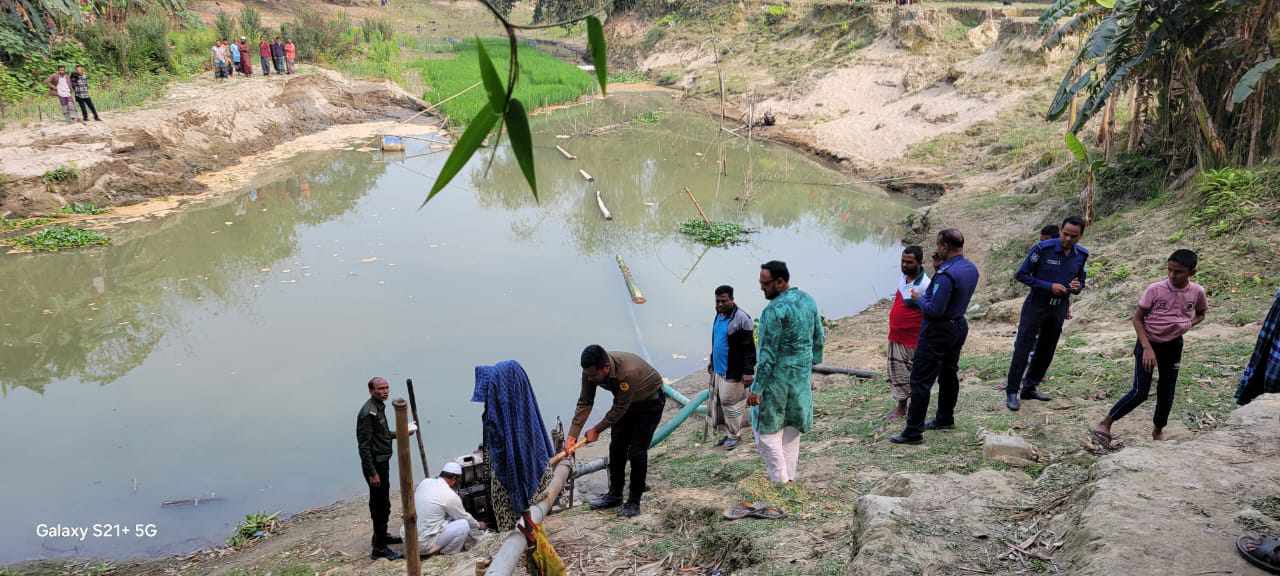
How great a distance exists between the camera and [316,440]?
7.05m

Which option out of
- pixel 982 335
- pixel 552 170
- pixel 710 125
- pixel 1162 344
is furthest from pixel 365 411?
pixel 710 125

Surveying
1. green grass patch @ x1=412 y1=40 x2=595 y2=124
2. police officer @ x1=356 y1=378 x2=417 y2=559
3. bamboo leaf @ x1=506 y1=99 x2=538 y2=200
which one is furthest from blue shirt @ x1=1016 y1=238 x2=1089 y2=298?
green grass patch @ x1=412 y1=40 x2=595 y2=124

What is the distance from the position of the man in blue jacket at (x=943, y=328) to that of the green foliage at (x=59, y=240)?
1221 cm

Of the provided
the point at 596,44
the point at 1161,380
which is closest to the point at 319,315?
the point at 1161,380

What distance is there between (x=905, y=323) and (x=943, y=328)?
0.62 meters

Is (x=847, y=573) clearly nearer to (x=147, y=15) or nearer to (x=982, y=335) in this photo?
→ (x=982, y=335)

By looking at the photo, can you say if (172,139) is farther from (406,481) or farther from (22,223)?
(406,481)

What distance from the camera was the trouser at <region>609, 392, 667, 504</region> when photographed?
168 inches

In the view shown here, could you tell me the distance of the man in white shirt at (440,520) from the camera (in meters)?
4.82

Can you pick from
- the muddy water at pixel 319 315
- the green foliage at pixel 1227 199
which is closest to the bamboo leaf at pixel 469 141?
the muddy water at pixel 319 315

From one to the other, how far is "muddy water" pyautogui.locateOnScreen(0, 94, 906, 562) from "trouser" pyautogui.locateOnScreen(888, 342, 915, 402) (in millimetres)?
3344

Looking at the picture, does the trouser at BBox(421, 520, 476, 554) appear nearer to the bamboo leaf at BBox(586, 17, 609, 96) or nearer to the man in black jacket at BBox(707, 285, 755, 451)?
the man in black jacket at BBox(707, 285, 755, 451)

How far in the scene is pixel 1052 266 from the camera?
15.5 ft

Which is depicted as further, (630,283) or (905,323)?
(630,283)
